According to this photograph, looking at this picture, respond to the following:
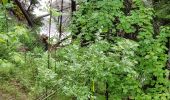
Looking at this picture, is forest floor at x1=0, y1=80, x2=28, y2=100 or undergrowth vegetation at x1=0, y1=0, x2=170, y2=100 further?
forest floor at x1=0, y1=80, x2=28, y2=100

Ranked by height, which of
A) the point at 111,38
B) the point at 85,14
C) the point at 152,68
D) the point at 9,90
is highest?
the point at 85,14

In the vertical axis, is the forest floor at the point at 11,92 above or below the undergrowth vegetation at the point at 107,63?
below

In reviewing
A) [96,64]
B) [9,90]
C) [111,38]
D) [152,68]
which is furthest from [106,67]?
[9,90]

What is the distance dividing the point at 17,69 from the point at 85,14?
7.22 feet

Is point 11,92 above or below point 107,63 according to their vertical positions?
below

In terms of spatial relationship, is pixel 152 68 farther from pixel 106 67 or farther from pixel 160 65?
pixel 106 67

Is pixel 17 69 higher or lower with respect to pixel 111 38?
lower

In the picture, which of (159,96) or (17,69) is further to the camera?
(17,69)

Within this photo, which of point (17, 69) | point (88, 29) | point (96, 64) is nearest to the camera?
point (96, 64)

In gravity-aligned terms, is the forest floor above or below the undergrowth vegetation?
below

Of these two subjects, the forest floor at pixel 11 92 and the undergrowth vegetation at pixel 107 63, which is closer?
the undergrowth vegetation at pixel 107 63

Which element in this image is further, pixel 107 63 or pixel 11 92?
pixel 11 92

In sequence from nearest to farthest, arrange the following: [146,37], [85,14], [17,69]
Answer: [146,37]
[85,14]
[17,69]

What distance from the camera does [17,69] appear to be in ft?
29.0
